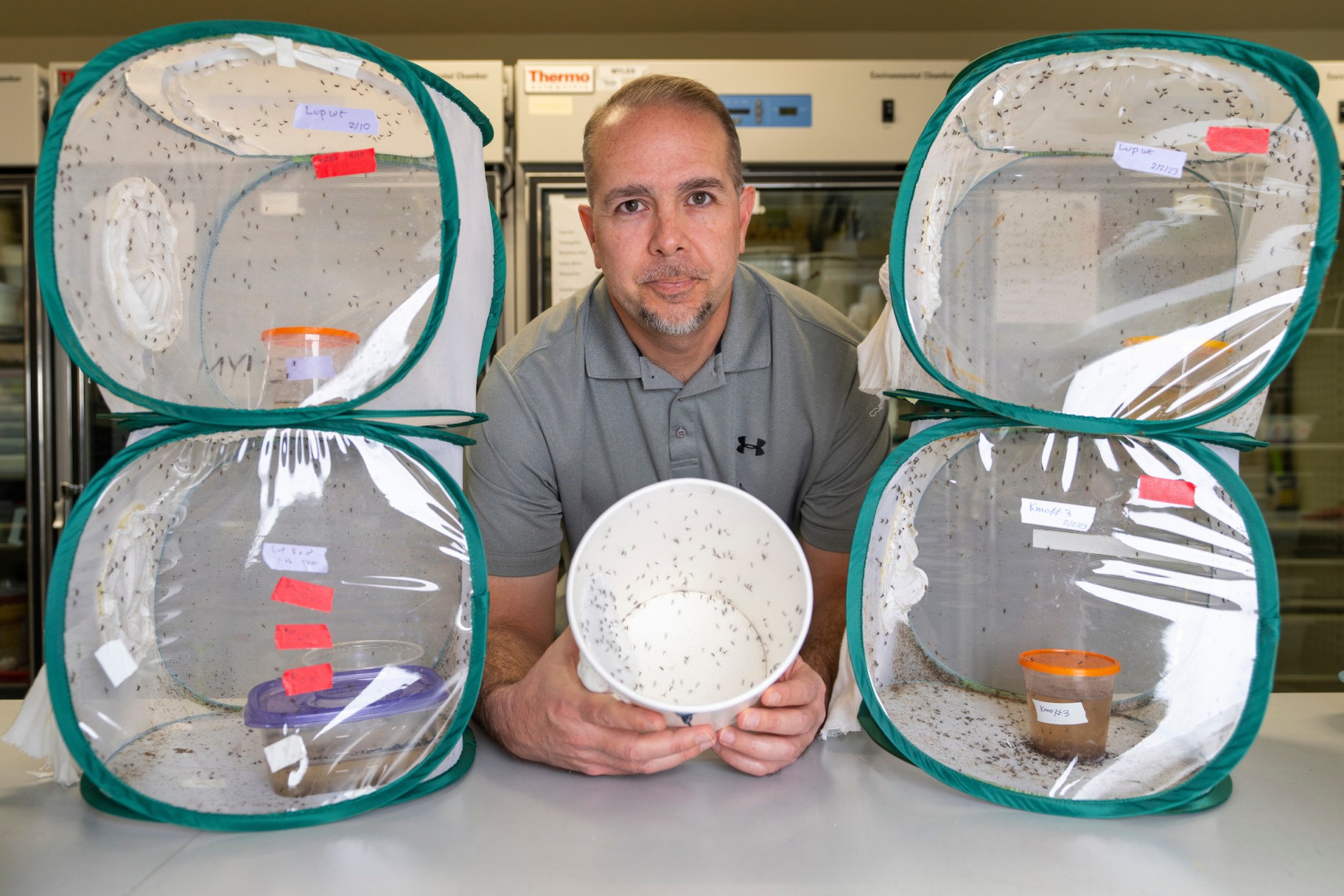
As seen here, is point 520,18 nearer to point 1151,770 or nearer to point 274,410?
point 274,410

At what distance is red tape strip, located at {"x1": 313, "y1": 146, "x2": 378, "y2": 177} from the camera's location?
85 cm

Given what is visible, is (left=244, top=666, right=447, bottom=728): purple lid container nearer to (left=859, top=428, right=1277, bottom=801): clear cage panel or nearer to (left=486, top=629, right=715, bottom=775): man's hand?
(left=486, top=629, right=715, bottom=775): man's hand

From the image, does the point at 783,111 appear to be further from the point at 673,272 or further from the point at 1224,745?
the point at 1224,745

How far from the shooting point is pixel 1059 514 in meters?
0.86

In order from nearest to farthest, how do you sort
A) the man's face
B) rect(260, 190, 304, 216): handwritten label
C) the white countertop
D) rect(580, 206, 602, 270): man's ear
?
the white countertop < rect(260, 190, 304, 216): handwritten label < the man's face < rect(580, 206, 602, 270): man's ear

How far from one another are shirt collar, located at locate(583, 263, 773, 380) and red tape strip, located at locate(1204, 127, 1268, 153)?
71cm

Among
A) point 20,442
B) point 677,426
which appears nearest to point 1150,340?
point 677,426

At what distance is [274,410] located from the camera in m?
0.79

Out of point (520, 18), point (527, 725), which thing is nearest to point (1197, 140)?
point (527, 725)

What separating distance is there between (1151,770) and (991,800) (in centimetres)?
14

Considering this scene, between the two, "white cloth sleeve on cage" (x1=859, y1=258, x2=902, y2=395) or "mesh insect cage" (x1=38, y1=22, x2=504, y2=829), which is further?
"white cloth sleeve on cage" (x1=859, y1=258, x2=902, y2=395)

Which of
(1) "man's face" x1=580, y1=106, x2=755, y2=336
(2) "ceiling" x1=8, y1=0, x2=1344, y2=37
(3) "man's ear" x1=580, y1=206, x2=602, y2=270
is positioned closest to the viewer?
(1) "man's face" x1=580, y1=106, x2=755, y2=336

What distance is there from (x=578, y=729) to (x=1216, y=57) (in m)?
0.84

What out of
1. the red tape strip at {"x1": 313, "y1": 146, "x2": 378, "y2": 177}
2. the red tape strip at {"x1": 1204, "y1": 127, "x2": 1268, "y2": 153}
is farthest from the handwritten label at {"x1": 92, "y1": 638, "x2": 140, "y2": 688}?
the red tape strip at {"x1": 1204, "y1": 127, "x2": 1268, "y2": 153}
